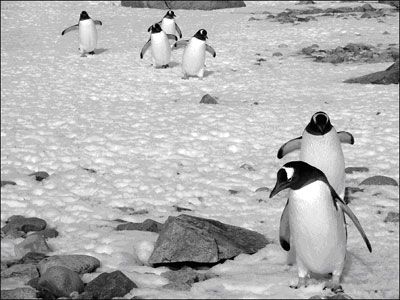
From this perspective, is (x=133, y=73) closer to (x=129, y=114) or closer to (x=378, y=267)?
(x=129, y=114)

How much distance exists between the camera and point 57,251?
148 inches

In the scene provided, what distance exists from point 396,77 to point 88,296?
6.86m

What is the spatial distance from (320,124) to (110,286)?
1.86 meters

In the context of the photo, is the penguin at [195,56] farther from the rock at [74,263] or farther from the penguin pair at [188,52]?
the rock at [74,263]

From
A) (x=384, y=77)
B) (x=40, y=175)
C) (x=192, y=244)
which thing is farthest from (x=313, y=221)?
(x=384, y=77)

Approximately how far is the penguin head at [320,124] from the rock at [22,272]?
198cm

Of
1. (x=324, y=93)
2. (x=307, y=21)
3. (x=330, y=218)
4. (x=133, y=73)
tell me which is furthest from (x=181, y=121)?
(x=307, y=21)

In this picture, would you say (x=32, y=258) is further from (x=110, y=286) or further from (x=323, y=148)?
(x=323, y=148)

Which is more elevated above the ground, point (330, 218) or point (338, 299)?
point (330, 218)

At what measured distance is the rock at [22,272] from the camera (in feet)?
10.8

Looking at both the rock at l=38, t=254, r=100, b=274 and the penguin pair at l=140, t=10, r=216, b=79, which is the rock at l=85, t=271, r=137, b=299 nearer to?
the rock at l=38, t=254, r=100, b=274

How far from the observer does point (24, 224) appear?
410 centimetres

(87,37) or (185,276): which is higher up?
(87,37)

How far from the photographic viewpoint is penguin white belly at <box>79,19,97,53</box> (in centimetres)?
1159
